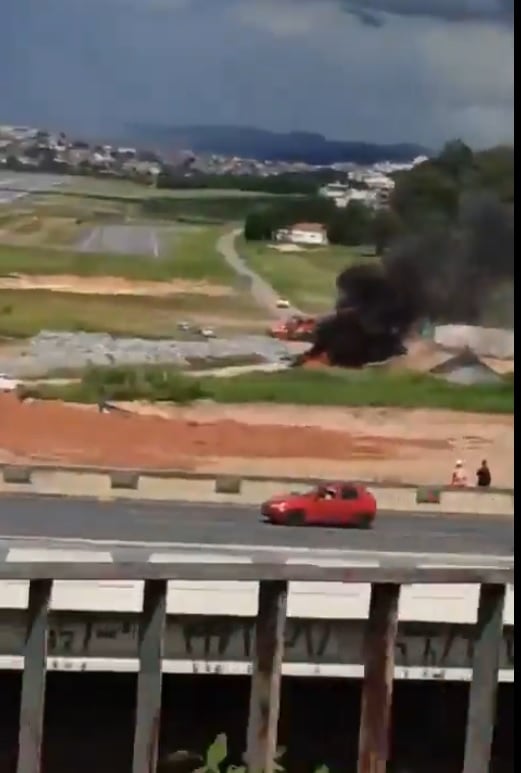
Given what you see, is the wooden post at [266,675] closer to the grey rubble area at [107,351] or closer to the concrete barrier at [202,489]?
the concrete barrier at [202,489]

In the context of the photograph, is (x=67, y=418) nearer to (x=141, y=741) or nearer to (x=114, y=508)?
(x=114, y=508)

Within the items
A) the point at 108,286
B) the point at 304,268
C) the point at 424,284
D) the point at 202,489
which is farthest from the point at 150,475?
the point at 424,284

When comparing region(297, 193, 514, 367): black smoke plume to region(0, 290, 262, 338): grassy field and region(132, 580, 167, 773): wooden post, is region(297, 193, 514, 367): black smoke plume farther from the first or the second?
region(132, 580, 167, 773): wooden post

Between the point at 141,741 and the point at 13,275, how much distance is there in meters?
0.71

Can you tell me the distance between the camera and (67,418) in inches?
73.0

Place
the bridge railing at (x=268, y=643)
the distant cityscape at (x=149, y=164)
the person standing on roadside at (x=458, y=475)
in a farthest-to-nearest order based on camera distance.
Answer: the person standing on roadside at (x=458, y=475) < the distant cityscape at (x=149, y=164) < the bridge railing at (x=268, y=643)

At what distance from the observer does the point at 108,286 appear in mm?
1847

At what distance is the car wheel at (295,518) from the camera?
186cm

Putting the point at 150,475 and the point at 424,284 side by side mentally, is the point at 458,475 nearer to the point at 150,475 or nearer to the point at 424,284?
the point at 424,284

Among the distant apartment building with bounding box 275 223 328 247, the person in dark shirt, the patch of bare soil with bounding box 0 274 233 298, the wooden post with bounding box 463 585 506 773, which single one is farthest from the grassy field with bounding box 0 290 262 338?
the wooden post with bounding box 463 585 506 773

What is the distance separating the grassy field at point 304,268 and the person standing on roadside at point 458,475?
325 millimetres

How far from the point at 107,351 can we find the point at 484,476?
63 centimetres

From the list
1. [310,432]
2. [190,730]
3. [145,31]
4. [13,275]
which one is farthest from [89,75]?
[190,730]

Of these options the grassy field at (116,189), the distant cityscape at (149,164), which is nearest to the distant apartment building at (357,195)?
the distant cityscape at (149,164)
